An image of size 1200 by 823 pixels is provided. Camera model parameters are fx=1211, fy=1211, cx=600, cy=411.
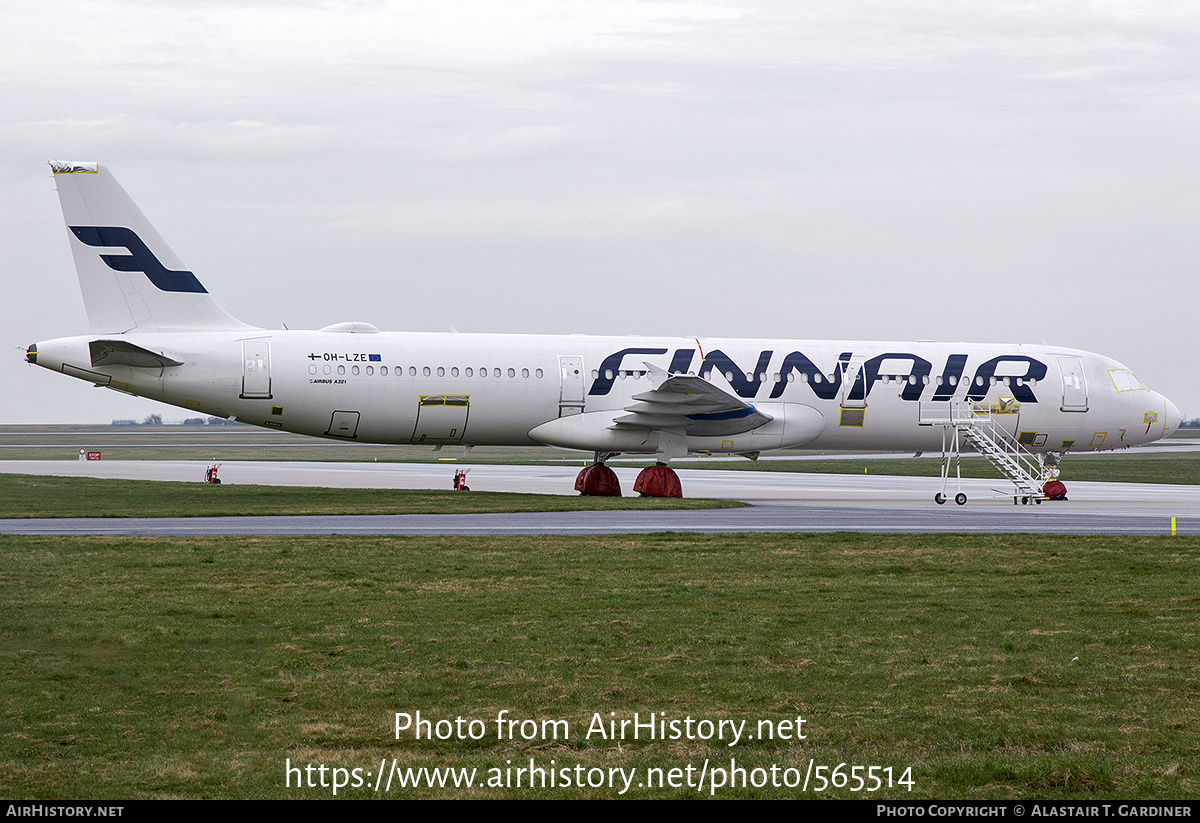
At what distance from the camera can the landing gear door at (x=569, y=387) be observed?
32.8 m

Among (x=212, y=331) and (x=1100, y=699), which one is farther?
(x=212, y=331)

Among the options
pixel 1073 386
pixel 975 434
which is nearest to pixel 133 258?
pixel 975 434

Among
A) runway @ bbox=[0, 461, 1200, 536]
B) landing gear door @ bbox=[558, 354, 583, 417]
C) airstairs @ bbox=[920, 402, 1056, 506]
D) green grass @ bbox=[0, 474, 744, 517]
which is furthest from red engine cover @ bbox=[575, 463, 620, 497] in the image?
airstairs @ bbox=[920, 402, 1056, 506]

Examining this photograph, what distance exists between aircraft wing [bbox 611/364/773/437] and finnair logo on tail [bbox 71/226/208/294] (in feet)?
39.2

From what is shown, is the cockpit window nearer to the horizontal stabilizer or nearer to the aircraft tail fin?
the aircraft tail fin

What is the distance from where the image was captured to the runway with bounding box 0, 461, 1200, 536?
23.1m

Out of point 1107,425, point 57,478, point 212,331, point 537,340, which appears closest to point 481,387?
point 537,340

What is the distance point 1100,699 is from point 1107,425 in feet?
98.7

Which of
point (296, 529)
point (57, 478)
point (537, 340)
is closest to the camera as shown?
point (296, 529)

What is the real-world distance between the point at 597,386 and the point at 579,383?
51 cm

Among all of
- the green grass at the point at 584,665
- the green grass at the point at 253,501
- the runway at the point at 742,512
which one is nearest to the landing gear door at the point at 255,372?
the green grass at the point at 253,501

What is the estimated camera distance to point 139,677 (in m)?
9.84
